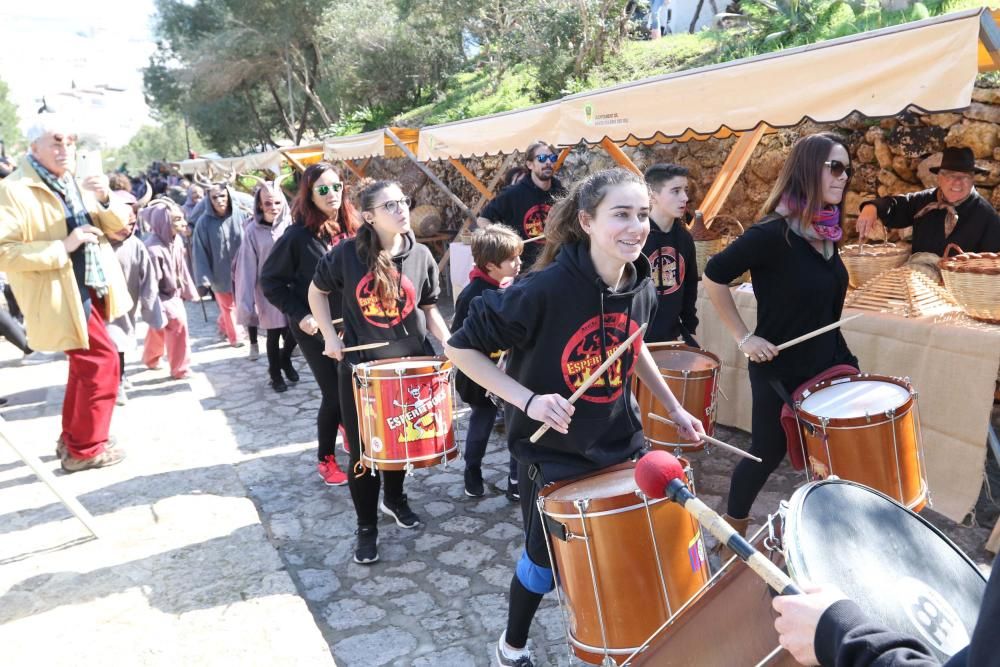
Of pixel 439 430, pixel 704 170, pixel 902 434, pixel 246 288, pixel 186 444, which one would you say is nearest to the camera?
pixel 902 434

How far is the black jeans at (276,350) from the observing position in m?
6.96

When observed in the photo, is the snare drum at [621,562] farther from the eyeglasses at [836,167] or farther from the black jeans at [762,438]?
the eyeglasses at [836,167]

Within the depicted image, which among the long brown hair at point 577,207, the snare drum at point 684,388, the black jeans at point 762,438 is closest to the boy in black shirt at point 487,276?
the snare drum at point 684,388

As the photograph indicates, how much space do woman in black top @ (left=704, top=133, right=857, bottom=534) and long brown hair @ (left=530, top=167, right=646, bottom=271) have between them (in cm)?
99

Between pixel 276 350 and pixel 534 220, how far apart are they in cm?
295

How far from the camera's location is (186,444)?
5504 mm

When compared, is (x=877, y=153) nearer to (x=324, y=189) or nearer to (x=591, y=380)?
(x=324, y=189)

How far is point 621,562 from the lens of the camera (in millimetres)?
2053

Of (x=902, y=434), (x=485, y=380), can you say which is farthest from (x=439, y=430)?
(x=902, y=434)

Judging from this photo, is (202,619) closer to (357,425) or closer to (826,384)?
(357,425)

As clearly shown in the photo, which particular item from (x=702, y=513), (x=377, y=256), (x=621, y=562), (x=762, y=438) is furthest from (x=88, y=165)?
(x=702, y=513)

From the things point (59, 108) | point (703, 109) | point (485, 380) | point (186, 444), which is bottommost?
point (186, 444)

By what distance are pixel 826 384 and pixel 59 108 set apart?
453cm

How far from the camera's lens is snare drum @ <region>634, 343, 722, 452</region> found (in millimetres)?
3842
